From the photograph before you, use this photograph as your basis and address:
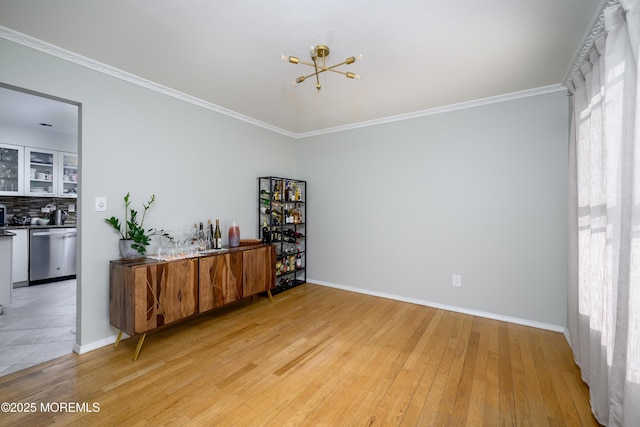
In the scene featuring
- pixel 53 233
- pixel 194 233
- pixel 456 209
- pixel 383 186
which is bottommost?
pixel 53 233

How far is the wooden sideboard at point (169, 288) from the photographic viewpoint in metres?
2.27

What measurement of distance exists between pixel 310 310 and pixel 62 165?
5.20 m

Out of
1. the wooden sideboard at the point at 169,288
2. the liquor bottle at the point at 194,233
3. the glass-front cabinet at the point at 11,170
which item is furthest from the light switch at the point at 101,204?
the glass-front cabinet at the point at 11,170

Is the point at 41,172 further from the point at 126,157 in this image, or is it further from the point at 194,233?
the point at 194,233

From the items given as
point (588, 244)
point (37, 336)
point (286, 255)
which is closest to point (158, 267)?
point (37, 336)

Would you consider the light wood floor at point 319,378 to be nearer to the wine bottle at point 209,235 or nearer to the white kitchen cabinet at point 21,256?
the wine bottle at point 209,235

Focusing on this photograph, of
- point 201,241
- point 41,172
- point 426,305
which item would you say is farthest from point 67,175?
point 426,305

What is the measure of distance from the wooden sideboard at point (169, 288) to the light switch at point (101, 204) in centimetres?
49

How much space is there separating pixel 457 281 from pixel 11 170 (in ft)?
22.8

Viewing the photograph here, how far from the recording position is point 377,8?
1.72 metres

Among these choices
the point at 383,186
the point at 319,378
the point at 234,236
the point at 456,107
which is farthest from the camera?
the point at 383,186

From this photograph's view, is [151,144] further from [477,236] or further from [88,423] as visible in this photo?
[477,236]

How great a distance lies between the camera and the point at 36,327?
2.83 metres

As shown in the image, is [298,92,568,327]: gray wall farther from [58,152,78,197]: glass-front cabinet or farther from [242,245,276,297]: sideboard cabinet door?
[58,152,78,197]: glass-front cabinet
